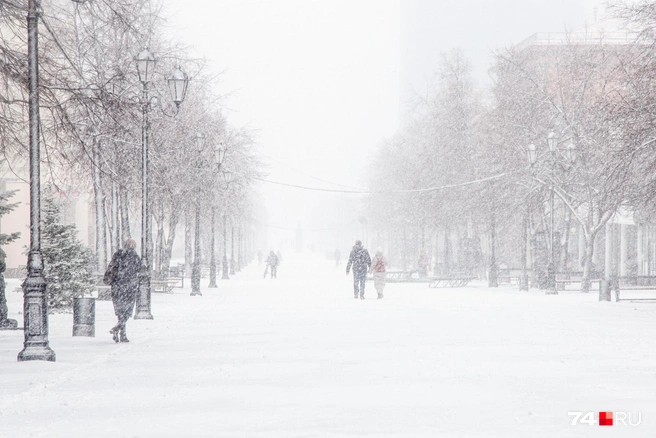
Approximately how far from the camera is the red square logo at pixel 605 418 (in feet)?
27.1

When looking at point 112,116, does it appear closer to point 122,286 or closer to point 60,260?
point 122,286

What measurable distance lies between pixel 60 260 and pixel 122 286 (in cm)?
810

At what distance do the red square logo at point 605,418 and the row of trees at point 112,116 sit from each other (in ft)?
34.0

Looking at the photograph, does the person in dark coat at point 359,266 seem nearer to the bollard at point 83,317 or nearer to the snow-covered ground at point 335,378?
the snow-covered ground at point 335,378

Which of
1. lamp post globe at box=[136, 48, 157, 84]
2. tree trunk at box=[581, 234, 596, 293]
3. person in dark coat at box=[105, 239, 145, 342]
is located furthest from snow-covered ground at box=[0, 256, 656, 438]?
tree trunk at box=[581, 234, 596, 293]

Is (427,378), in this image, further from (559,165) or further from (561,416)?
(559,165)

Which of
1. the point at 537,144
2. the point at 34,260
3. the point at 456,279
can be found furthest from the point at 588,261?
the point at 34,260

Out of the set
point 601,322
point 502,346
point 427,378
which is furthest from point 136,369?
point 601,322

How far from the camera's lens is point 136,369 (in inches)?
492

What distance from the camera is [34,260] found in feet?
45.3

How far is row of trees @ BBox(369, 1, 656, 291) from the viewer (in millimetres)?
27594

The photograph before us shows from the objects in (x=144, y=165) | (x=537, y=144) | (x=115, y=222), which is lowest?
(x=115, y=222)

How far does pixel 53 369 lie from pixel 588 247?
27.7 m

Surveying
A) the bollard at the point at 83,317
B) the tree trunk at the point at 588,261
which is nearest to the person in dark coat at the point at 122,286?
the bollard at the point at 83,317
